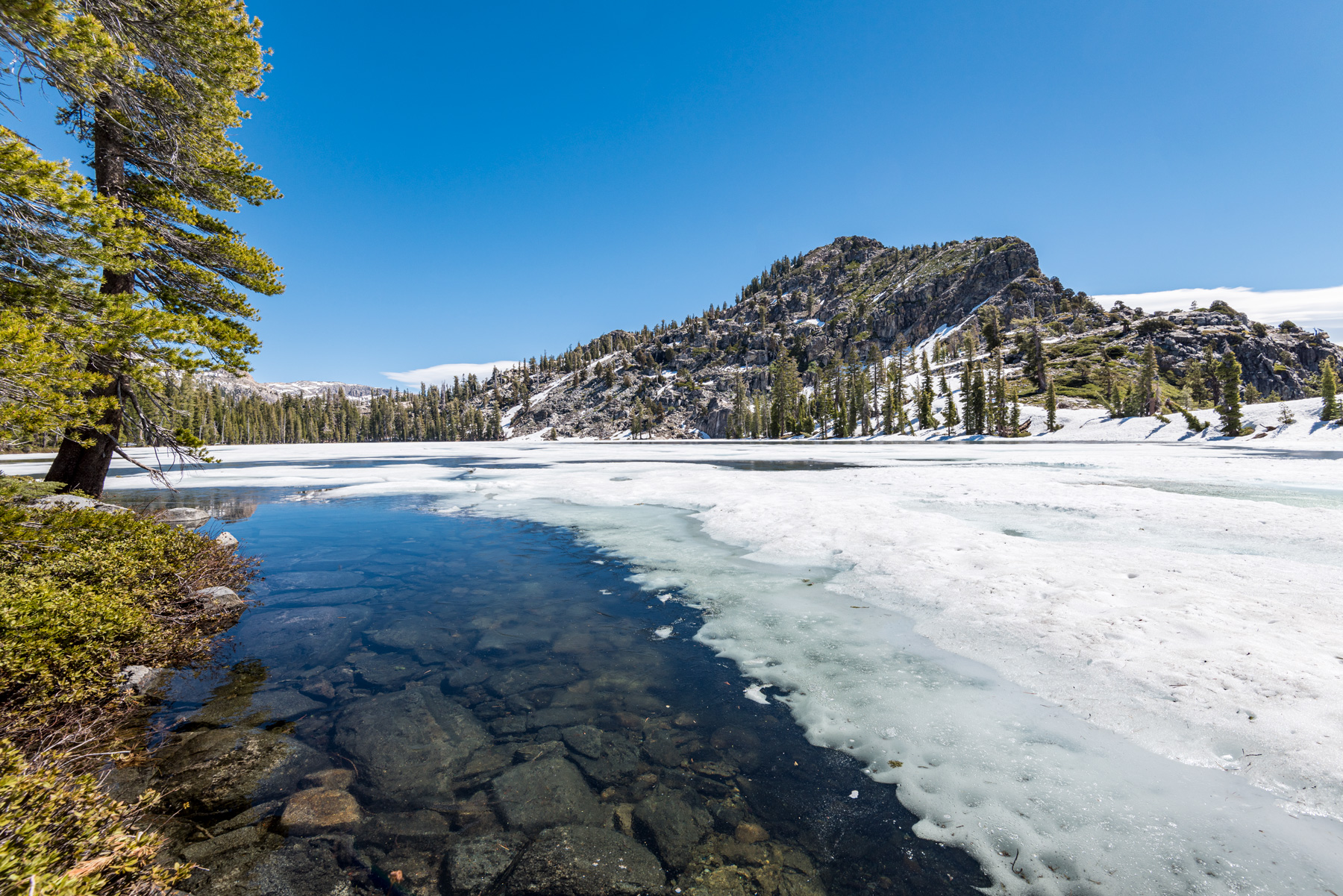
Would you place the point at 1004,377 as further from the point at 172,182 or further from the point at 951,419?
the point at 172,182

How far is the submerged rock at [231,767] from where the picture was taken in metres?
5.00

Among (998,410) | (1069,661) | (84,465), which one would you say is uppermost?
(998,410)

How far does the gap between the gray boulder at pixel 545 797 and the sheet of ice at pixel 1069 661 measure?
2.86 m

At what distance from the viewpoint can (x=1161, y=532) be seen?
42.0 ft

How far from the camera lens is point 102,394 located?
1116 cm

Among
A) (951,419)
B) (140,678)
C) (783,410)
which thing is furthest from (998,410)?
(140,678)

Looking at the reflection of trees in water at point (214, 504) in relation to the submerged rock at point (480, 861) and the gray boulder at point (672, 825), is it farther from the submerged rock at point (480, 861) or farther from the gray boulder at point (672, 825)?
the gray boulder at point (672, 825)

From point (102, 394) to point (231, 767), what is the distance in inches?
429

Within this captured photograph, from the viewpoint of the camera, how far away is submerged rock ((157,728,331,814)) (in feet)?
16.4

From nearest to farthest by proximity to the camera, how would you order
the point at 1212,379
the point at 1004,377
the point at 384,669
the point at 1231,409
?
the point at 384,669 → the point at 1231,409 → the point at 1212,379 → the point at 1004,377

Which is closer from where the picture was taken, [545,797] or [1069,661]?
[545,797]

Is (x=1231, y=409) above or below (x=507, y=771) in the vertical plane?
above

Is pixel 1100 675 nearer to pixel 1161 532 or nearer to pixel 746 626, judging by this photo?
pixel 746 626

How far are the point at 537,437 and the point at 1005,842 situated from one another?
19954 centimetres
